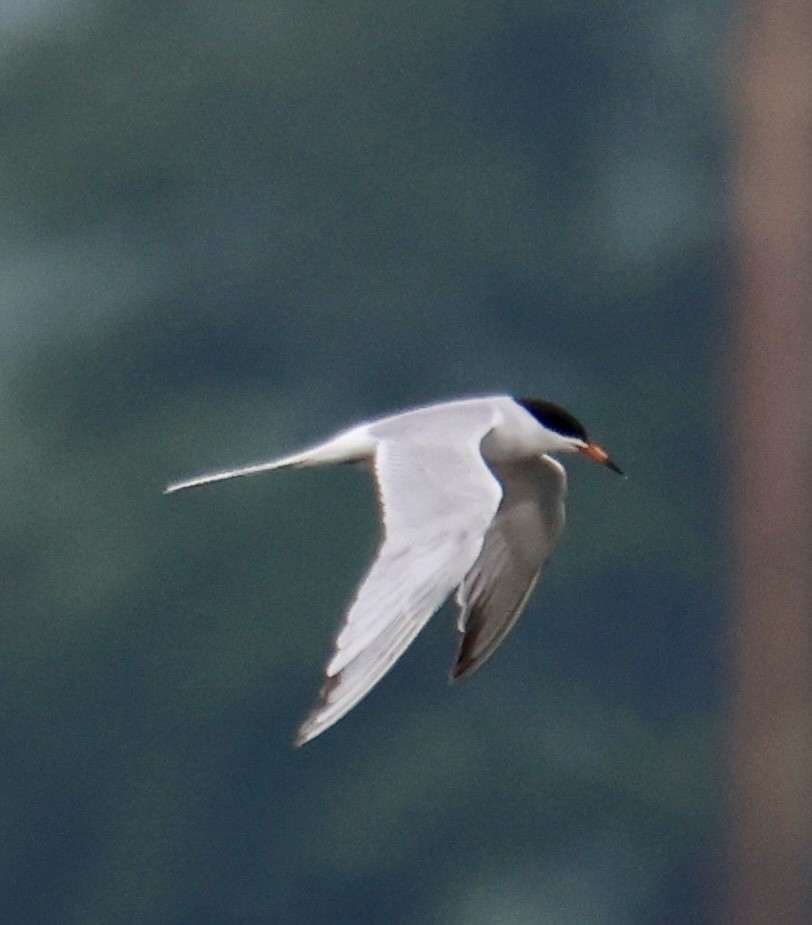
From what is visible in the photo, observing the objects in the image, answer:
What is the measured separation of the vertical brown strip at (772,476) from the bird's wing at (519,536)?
7.35 ft

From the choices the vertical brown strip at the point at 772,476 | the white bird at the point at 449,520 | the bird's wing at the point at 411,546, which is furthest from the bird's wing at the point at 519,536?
the vertical brown strip at the point at 772,476

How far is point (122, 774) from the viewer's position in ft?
27.7

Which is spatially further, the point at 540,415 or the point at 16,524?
the point at 16,524

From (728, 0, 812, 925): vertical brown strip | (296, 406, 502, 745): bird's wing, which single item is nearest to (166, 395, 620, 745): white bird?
(296, 406, 502, 745): bird's wing

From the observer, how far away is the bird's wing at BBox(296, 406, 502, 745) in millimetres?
4359

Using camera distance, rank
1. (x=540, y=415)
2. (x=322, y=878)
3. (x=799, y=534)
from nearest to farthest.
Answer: (x=540, y=415) → (x=799, y=534) → (x=322, y=878)

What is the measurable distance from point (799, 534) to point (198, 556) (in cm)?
203

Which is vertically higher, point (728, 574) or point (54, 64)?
point (54, 64)

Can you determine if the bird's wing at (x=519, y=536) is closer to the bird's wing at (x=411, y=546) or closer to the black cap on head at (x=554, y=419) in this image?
the black cap on head at (x=554, y=419)

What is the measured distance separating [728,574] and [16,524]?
2432mm

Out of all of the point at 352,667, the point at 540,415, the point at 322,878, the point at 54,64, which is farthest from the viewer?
the point at 54,64

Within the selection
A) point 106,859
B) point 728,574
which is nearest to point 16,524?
point 106,859

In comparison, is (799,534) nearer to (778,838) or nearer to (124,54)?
(778,838)

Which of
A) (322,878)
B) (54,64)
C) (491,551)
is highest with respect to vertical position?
(54,64)
